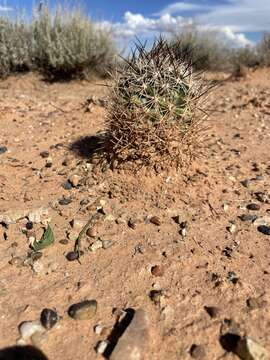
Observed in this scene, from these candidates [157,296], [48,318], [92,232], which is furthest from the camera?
[92,232]

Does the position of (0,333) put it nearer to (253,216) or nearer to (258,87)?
(253,216)

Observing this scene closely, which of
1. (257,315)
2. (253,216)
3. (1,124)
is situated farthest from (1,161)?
(257,315)

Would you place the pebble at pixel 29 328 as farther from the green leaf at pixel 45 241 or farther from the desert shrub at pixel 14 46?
the desert shrub at pixel 14 46

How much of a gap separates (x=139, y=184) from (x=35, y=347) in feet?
4.96

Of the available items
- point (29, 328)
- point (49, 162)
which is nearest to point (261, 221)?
point (29, 328)

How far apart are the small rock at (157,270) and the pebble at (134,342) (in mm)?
385

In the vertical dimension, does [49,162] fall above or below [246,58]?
above

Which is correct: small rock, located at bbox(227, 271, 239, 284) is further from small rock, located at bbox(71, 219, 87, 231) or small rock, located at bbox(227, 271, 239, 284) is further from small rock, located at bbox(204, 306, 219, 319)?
small rock, located at bbox(71, 219, 87, 231)

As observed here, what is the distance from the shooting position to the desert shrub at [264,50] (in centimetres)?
1055

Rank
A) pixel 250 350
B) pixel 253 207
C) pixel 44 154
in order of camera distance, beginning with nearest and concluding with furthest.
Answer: pixel 250 350, pixel 253 207, pixel 44 154

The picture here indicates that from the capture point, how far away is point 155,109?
3.07 meters

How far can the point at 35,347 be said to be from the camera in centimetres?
207

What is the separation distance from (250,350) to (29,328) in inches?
41.3

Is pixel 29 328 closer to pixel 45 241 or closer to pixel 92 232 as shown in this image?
pixel 45 241
